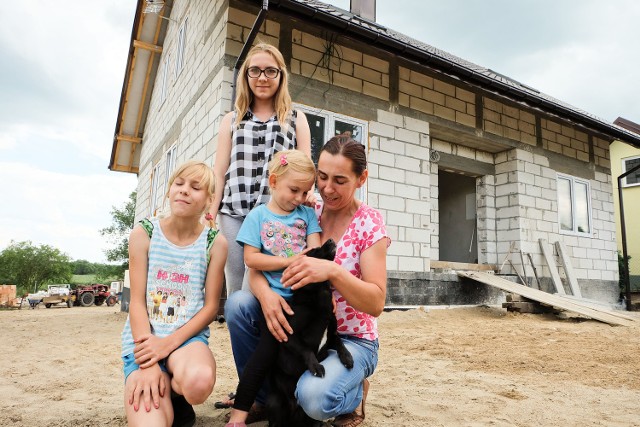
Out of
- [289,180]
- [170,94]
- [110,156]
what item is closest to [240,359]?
[289,180]

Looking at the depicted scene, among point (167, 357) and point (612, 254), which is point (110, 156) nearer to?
point (167, 357)

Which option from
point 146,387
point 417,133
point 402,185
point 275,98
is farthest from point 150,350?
point 417,133

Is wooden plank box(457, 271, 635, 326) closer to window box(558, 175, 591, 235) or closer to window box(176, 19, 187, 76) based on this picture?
window box(558, 175, 591, 235)

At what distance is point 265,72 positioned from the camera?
2365 millimetres

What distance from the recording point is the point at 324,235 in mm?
2074

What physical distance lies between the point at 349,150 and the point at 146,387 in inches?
49.5

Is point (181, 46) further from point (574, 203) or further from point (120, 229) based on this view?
point (120, 229)

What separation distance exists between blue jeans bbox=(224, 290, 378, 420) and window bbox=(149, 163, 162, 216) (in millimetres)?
7755

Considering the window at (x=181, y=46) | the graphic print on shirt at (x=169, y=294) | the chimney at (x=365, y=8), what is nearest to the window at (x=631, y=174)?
the chimney at (x=365, y=8)

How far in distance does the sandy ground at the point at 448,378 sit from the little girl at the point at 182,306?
1.43ft

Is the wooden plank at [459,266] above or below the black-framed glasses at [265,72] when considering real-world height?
below

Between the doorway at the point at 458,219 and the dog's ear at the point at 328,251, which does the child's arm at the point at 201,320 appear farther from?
the doorway at the point at 458,219

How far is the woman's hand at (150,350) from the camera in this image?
1694 mm

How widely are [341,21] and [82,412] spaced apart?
16.2 ft
